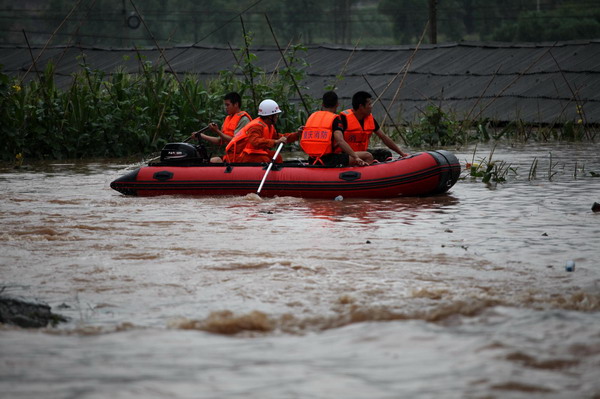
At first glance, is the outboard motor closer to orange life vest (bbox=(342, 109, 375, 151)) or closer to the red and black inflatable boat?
the red and black inflatable boat

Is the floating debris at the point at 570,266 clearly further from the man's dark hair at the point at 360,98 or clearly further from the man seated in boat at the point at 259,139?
the man seated in boat at the point at 259,139

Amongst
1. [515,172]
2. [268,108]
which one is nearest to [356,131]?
[268,108]

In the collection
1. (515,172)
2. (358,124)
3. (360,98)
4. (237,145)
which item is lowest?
(515,172)

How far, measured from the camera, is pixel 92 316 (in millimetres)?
5477

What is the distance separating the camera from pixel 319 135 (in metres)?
11.3

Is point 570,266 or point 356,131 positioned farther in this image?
point 356,131

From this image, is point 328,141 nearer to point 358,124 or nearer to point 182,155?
point 358,124

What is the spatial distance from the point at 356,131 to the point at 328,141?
0.52 meters

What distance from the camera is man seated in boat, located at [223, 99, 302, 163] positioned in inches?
466

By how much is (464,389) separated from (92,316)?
2.35 m

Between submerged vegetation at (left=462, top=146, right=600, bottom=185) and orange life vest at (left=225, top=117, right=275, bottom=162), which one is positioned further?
submerged vegetation at (left=462, top=146, right=600, bottom=185)

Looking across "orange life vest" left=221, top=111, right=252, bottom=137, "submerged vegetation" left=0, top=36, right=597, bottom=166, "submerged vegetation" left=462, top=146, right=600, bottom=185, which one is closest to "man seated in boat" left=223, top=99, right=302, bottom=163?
"orange life vest" left=221, top=111, right=252, bottom=137

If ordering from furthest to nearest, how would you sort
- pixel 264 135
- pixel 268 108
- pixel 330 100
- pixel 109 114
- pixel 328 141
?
pixel 109 114, pixel 264 135, pixel 268 108, pixel 330 100, pixel 328 141

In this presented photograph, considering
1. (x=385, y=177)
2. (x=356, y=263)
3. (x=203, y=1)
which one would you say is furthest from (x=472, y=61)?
(x=203, y=1)
